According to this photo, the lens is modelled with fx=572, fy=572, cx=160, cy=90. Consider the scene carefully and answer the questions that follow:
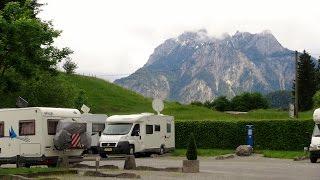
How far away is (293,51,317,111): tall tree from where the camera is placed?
4350 inches

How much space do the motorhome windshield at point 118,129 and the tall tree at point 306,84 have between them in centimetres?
8042

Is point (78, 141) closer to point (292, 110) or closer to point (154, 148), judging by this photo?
point (154, 148)

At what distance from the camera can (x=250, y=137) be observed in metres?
38.6

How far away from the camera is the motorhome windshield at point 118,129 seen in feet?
111

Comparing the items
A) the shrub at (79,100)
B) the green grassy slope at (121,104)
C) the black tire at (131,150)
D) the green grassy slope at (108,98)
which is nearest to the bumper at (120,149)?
the black tire at (131,150)

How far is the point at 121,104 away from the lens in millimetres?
73625

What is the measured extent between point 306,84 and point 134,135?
8405cm

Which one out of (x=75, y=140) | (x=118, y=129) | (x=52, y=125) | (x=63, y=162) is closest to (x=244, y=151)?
(x=118, y=129)

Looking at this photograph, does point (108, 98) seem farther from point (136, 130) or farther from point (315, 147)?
point (315, 147)

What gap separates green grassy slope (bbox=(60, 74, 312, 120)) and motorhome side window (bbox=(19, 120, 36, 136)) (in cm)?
3999

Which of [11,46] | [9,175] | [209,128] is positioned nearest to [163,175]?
[9,175]

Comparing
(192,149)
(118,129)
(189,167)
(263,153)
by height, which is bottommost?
(263,153)

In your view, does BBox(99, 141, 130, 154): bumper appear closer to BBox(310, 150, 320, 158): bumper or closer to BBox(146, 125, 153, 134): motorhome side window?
BBox(146, 125, 153, 134): motorhome side window

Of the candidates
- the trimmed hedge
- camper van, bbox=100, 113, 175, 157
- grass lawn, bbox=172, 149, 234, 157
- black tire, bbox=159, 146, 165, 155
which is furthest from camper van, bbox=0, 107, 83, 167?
the trimmed hedge
